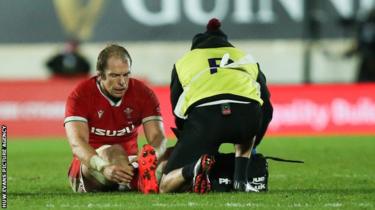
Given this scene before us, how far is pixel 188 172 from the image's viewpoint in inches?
376

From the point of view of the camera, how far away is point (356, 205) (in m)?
9.06

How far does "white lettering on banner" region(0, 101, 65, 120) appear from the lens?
791 inches

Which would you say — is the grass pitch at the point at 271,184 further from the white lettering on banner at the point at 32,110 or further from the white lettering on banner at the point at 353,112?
the white lettering on banner at the point at 32,110

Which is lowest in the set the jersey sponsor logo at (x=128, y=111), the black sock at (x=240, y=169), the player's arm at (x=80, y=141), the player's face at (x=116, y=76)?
the black sock at (x=240, y=169)

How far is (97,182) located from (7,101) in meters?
10.2

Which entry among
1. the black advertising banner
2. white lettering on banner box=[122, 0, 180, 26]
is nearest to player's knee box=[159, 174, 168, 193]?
the black advertising banner

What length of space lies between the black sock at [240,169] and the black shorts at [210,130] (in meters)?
0.19

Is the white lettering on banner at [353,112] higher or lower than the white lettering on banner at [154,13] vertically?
lower

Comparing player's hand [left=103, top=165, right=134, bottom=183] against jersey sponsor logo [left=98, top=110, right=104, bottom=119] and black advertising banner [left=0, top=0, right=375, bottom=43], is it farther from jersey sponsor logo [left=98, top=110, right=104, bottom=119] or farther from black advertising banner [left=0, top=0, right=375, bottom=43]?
black advertising banner [left=0, top=0, right=375, bottom=43]

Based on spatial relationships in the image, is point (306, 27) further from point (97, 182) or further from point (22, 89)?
point (97, 182)

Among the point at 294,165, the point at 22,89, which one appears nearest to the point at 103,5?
the point at 22,89

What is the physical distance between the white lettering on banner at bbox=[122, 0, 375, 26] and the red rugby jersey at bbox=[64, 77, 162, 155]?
15.2 m

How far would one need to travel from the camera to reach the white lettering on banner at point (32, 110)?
65.9ft

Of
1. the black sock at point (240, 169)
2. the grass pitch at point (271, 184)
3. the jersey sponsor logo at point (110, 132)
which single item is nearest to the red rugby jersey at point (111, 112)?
the jersey sponsor logo at point (110, 132)
